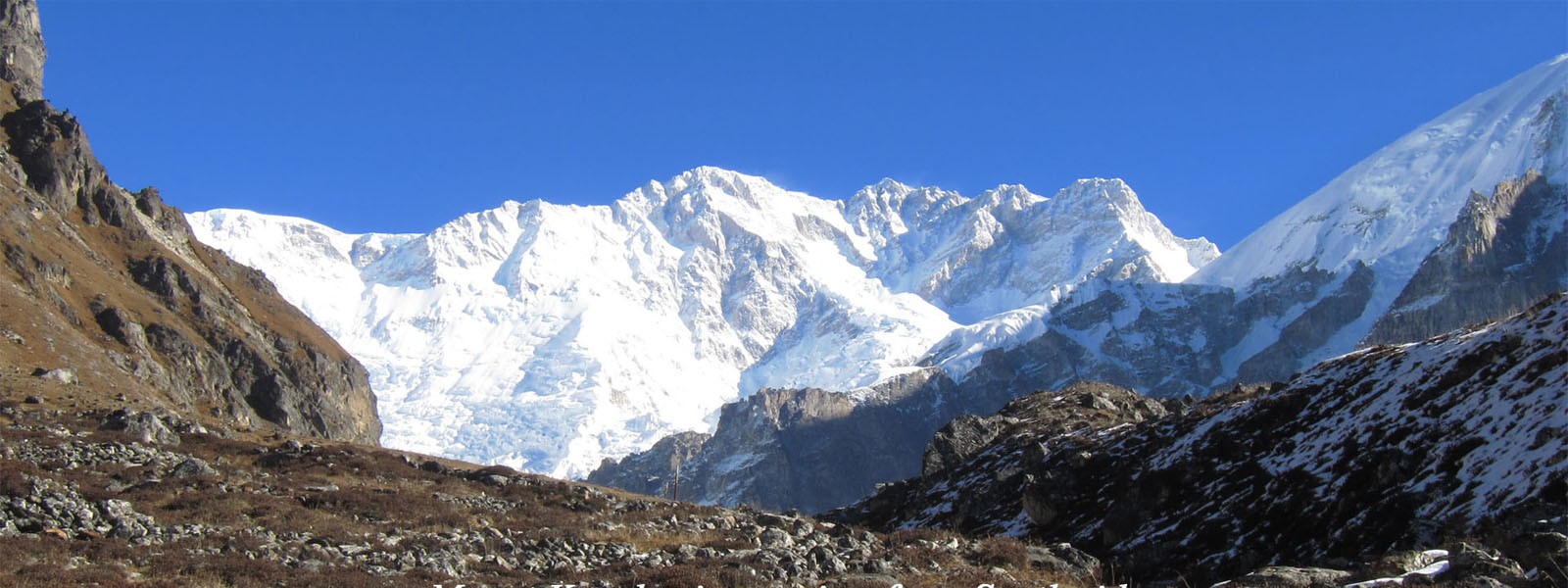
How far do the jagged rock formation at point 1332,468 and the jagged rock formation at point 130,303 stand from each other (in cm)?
6677

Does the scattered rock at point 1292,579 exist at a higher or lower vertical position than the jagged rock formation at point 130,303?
lower

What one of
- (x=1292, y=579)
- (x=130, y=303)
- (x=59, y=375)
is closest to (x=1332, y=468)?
(x=1292, y=579)

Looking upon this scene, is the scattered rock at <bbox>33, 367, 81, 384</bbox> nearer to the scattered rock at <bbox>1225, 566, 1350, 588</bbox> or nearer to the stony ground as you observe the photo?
the stony ground

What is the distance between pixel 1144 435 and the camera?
5284 cm

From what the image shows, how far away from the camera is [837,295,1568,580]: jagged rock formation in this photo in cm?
2961

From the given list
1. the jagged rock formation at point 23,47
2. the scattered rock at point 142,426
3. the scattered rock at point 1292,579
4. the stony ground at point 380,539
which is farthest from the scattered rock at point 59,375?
the jagged rock formation at point 23,47

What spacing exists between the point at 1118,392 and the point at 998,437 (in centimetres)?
1298

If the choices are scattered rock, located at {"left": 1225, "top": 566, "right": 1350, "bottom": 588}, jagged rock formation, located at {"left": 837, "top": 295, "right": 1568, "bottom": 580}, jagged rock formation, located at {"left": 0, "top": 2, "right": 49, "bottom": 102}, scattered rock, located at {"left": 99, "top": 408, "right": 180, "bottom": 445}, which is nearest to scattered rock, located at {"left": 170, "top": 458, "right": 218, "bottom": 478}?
scattered rock, located at {"left": 99, "top": 408, "right": 180, "bottom": 445}

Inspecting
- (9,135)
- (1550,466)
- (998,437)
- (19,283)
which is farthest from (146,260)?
(1550,466)

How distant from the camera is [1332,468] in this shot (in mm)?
36406

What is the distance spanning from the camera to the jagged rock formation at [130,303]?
96062 mm

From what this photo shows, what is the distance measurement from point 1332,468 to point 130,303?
118140 mm

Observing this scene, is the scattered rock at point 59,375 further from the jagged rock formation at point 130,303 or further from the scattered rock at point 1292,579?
the scattered rock at point 1292,579

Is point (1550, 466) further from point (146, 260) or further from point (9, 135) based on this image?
point (9, 135)
